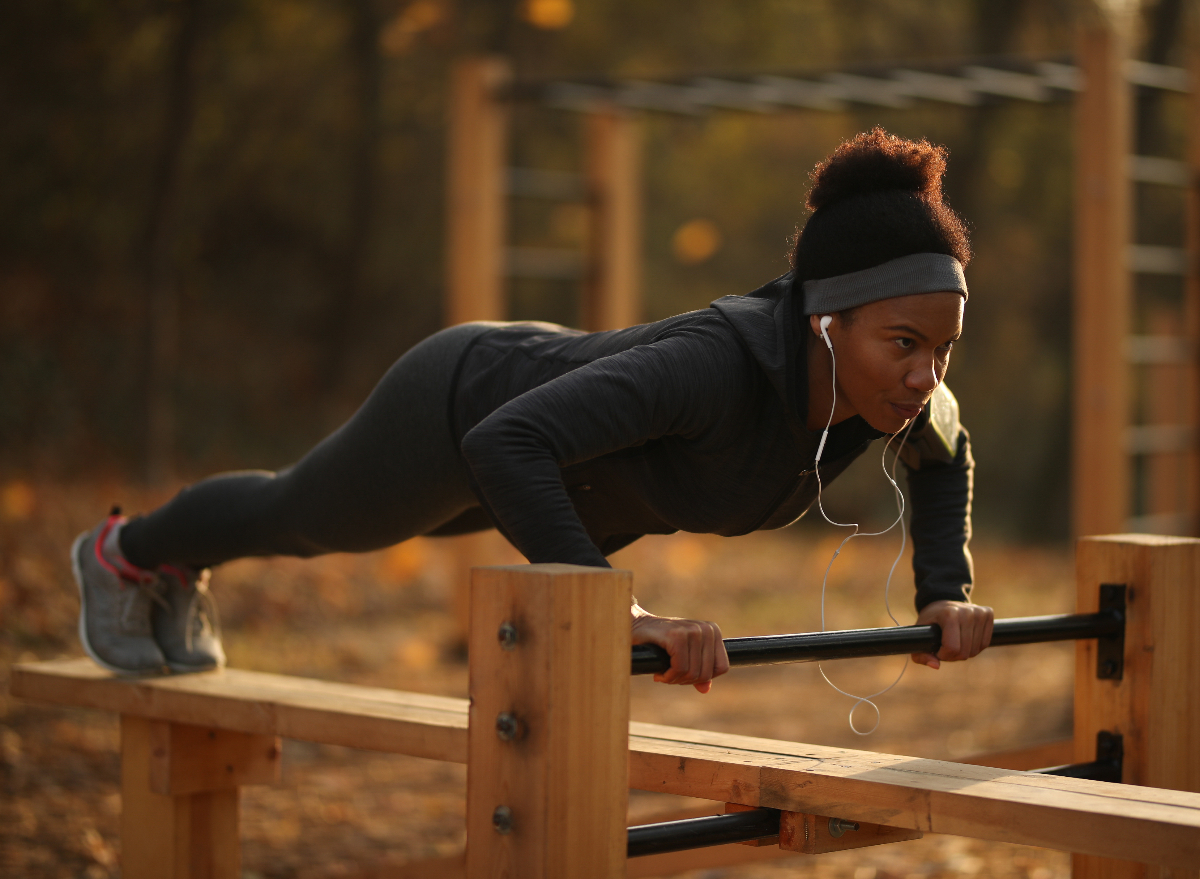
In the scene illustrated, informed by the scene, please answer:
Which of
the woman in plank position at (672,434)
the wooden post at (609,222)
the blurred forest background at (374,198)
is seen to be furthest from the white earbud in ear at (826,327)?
the blurred forest background at (374,198)

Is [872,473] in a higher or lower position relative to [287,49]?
lower

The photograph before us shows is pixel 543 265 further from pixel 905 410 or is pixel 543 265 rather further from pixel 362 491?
pixel 905 410

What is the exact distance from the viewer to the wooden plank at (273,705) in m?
2.44

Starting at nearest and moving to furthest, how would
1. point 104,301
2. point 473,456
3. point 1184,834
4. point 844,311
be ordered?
point 1184,834, point 473,456, point 844,311, point 104,301

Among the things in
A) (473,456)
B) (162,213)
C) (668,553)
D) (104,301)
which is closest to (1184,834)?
(473,456)

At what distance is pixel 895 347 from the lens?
84.6 inches

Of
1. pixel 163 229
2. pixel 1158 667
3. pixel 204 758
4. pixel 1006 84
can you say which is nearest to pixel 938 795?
pixel 1158 667

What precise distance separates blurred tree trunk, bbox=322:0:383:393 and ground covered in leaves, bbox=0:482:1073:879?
16.9ft

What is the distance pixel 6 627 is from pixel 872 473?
1028cm

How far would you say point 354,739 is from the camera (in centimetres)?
252

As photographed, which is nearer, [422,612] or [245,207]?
[422,612]

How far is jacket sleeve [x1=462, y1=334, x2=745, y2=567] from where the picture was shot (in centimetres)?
192

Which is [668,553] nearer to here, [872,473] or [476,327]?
[872,473]

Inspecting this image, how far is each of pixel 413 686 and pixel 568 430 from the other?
4456 millimetres
